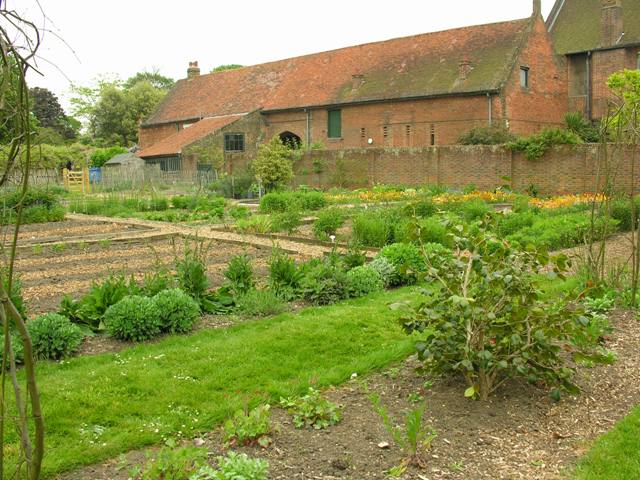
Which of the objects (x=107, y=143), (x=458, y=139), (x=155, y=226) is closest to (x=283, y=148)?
(x=458, y=139)

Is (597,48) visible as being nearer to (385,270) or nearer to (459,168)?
(459,168)

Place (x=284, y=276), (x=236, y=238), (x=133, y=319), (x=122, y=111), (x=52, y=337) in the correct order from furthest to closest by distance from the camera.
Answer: (x=122, y=111) < (x=236, y=238) < (x=284, y=276) < (x=133, y=319) < (x=52, y=337)

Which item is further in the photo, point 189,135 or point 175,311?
point 189,135

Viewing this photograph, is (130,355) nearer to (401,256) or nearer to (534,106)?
(401,256)

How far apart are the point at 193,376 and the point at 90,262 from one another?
6342mm

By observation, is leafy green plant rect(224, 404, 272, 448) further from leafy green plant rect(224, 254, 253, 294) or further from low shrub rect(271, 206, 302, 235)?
low shrub rect(271, 206, 302, 235)

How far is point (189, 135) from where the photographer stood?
42.2 m

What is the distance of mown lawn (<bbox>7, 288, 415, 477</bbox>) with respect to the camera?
445 centimetres

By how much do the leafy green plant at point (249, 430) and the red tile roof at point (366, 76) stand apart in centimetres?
2990

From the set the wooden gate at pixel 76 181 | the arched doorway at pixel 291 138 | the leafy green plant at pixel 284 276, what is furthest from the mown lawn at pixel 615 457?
the arched doorway at pixel 291 138

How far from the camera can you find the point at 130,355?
234 inches

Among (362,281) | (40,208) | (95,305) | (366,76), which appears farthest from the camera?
(366,76)

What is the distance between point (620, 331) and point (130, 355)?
A: 457 centimetres

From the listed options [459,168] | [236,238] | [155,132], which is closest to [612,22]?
[459,168]
